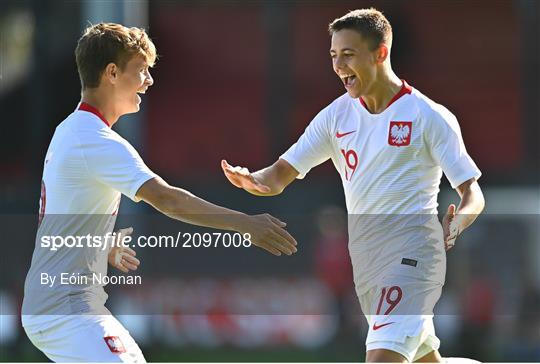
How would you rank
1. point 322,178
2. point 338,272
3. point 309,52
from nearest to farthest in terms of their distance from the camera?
point 338,272 < point 322,178 < point 309,52

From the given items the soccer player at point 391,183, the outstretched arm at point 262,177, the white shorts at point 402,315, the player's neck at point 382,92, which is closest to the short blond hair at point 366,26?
the soccer player at point 391,183

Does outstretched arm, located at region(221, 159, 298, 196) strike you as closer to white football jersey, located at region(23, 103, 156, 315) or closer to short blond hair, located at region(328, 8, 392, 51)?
short blond hair, located at region(328, 8, 392, 51)

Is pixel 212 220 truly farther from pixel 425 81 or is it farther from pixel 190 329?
pixel 425 81

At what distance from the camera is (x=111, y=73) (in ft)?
20.0

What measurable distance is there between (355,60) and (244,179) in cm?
92

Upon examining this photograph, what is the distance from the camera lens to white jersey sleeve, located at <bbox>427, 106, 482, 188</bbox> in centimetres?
648

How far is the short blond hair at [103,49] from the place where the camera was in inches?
239

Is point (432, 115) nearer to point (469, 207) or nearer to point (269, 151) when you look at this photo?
point (469, 207)

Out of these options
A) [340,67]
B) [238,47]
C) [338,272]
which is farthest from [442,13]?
[340,67]

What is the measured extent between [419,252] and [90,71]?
201 cm

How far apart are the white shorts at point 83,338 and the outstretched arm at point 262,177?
1327mm

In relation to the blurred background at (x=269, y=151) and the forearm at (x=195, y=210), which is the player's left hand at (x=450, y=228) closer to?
the forearm at (x=195, y=210)

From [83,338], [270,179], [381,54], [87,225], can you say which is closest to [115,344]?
[83,338]

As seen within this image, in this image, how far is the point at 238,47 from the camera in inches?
818
